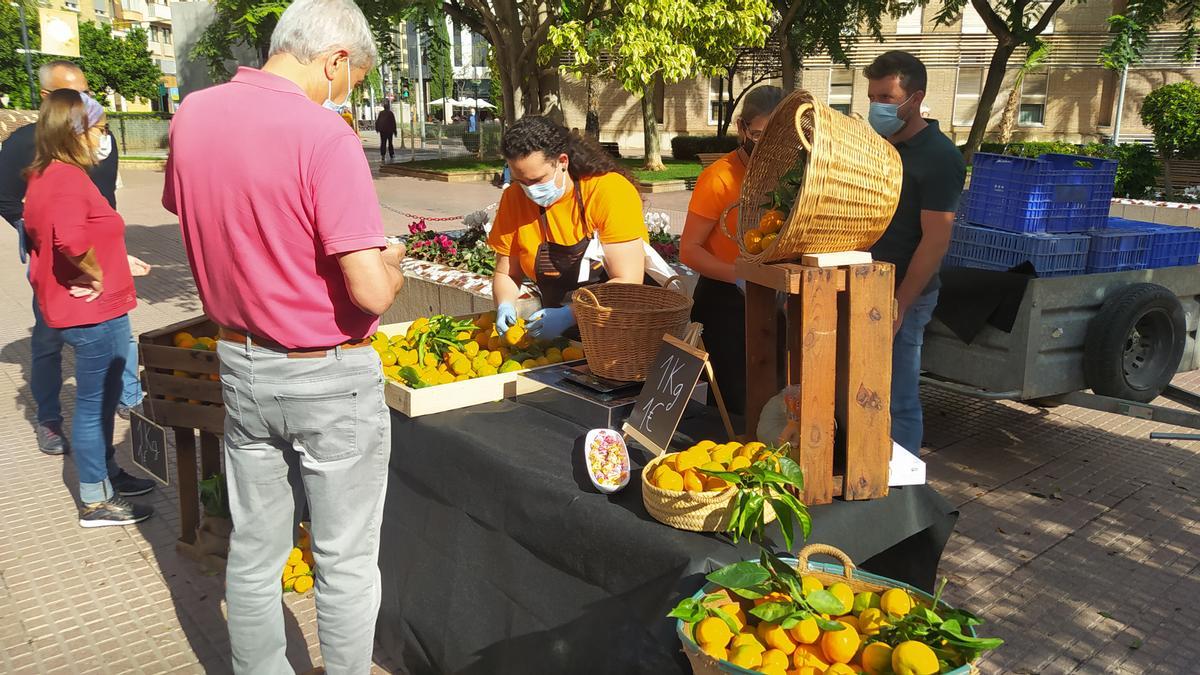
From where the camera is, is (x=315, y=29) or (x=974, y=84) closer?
(x=315, y=29)

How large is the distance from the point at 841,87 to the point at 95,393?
3690 centimetres

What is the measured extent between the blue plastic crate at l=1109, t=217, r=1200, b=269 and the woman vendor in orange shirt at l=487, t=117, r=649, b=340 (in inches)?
113

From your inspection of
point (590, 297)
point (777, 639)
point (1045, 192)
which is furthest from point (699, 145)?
point (777, 639)

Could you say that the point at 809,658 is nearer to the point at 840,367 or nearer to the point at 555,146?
the point at 840,367

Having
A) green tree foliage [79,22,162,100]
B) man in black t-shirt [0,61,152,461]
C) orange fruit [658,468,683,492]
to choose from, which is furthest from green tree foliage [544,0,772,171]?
green tree foliage [79,22,162,100]

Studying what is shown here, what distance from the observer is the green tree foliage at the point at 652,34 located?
46.9ft

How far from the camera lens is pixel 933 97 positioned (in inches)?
1412

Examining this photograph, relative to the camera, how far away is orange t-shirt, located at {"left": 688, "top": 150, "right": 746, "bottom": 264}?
3.57 metres

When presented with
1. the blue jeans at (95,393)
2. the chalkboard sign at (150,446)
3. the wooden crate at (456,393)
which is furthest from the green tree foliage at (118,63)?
the wooden crate at (456,393)

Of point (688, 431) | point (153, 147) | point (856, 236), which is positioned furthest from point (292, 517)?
point (153, 147)

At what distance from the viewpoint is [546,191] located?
11.9 ft

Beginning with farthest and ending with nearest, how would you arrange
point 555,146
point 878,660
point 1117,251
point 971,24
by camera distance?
point 971,24 < point 1117,251 < point 555,146 < point 878,660

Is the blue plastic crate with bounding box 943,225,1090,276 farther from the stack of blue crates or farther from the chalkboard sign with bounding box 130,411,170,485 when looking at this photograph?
the chalkboard sign with bounding box 130,411,170,485

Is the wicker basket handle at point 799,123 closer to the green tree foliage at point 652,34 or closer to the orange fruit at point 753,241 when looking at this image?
the orange fruit at point 753,241
